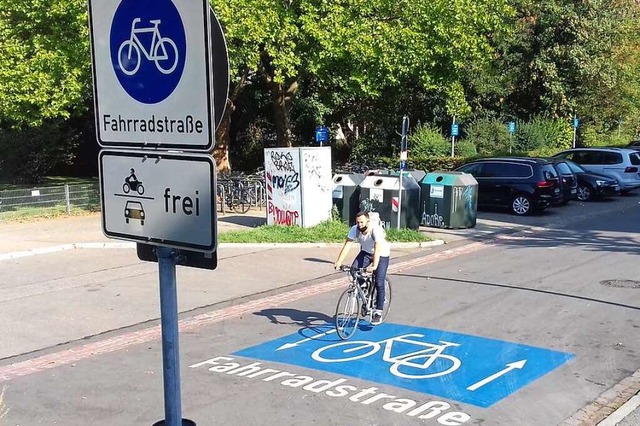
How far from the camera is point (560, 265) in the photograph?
13.4m

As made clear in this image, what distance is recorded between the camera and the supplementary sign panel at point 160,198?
2.44m

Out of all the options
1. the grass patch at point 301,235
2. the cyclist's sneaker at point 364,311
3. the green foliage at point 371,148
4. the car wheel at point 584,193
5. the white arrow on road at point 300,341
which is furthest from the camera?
the green foliage at point 371,148

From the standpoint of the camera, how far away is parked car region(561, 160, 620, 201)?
81.1ft

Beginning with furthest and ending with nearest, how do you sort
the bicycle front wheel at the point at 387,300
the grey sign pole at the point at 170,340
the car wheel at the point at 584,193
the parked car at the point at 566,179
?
the car wheel at the point at 584,193 → the parked car at the point at 566,179 → the bicycle front wheel at the point at 387,300 → the grey sign pole at the point at 170,340

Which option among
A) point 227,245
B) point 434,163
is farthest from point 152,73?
point 434,163

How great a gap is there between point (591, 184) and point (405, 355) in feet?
62.8

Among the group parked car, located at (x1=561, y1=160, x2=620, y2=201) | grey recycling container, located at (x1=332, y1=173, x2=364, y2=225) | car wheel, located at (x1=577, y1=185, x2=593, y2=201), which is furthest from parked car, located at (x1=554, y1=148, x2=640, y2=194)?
grey recycling container, located at (x1=332, y1=173, x2=364, y2=225)

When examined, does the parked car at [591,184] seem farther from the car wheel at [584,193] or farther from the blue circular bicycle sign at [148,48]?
the blue circular bicycle sign at [148,48]

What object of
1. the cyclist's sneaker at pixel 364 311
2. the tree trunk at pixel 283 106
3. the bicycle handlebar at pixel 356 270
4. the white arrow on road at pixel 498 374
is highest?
the tree trunk at pixel 283 106

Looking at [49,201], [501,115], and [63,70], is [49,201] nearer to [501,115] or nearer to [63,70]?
[63,70]

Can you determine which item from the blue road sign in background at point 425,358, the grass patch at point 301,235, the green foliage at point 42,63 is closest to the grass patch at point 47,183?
the green foliage at point 42,63

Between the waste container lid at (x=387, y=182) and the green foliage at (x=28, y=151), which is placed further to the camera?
the green foliage at (x=28, y=151)

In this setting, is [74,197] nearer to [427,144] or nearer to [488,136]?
[427,144]

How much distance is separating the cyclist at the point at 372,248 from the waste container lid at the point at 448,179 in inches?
387
